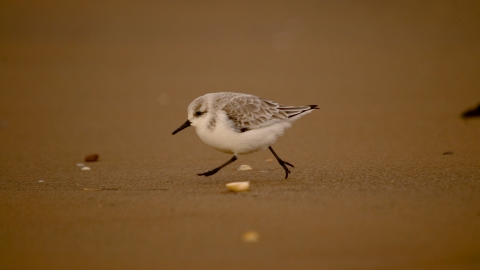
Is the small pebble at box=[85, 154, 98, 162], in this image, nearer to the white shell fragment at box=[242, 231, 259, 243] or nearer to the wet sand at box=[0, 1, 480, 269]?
the wet sand at box=[0, 1, 480, 269]

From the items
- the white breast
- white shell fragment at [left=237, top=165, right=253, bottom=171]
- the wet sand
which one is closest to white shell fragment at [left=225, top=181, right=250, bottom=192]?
the wet sand

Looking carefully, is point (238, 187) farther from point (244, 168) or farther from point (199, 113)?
point (244, 168)

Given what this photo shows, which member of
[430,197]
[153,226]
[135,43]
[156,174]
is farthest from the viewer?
[135,43]

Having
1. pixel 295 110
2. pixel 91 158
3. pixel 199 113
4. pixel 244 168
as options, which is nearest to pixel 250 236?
pixel 199 113

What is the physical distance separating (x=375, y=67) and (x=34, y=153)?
22.3 ft

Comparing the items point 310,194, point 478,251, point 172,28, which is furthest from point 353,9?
point 478,251

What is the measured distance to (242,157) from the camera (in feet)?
20.4

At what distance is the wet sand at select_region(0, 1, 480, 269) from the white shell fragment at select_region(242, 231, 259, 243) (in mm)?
38

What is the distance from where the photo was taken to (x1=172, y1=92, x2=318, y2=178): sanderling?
15.8 ft

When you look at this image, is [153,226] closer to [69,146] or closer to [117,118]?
[69,146]

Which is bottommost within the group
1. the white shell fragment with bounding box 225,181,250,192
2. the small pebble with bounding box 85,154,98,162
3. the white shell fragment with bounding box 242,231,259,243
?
the white shell fragment with bounding box 242,231,259,243

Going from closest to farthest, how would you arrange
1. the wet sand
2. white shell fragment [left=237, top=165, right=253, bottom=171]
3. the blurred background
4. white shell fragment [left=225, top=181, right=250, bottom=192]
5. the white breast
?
the wet sand → white shell fragment [left=225, top=181, right=250, bottom=192] → the white breast → white shell fragment [left=237, top=165, right=253, bottom=171] → the blurred background

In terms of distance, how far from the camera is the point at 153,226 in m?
3.72

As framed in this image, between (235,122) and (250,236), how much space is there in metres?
1.55
